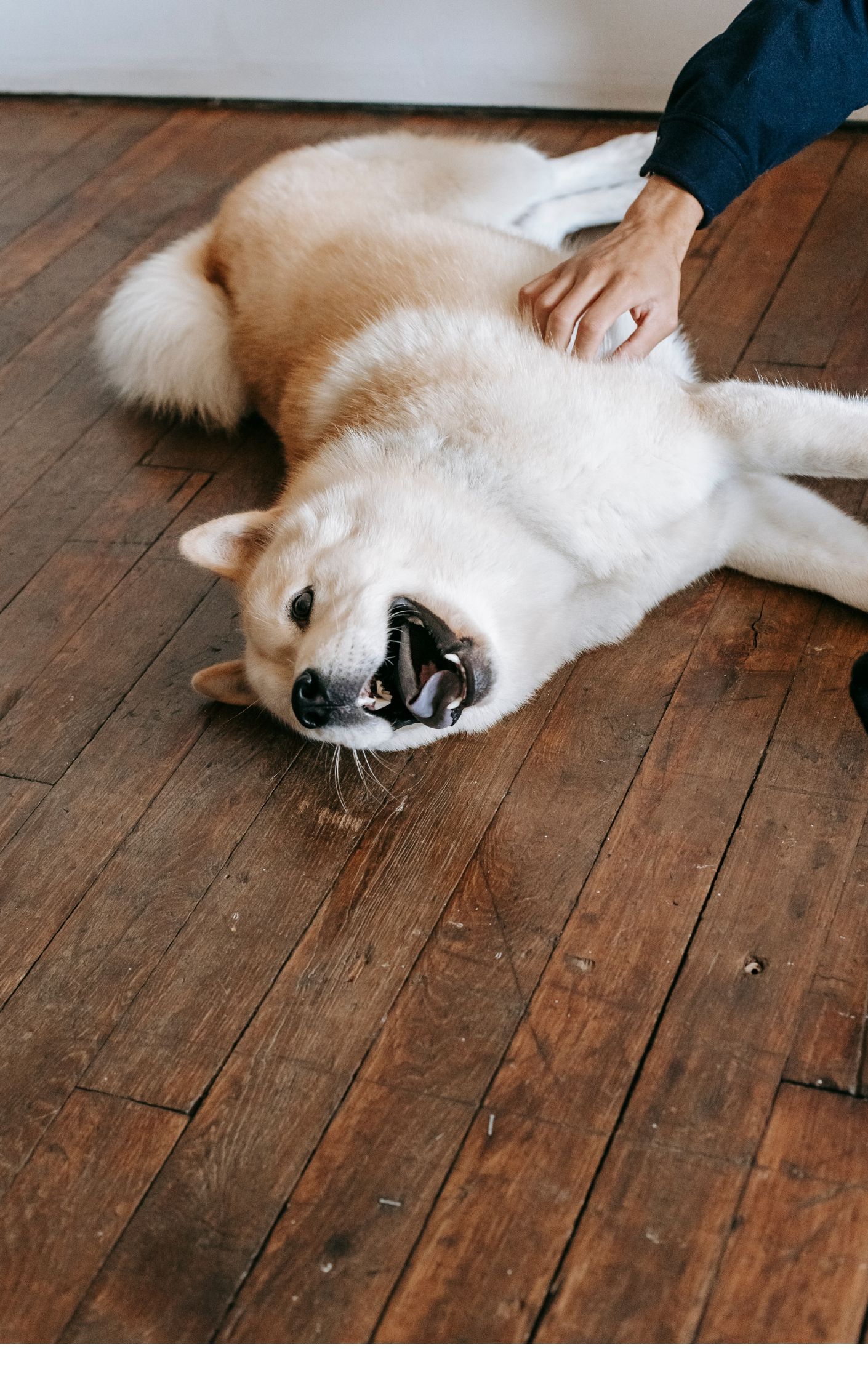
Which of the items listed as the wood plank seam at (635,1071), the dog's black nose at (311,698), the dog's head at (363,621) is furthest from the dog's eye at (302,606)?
the wood plank seam at (635,1071)

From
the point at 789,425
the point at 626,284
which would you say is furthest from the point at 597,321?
the point at 789,425

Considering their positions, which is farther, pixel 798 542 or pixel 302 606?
pixel 798 542

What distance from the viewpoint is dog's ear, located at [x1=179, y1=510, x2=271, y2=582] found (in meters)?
1.77

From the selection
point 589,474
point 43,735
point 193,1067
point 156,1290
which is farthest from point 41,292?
point 156,1290

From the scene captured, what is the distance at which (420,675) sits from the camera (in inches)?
66.6

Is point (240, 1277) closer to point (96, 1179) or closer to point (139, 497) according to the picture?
point (96, 1179)

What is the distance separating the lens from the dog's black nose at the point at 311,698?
5.32ft

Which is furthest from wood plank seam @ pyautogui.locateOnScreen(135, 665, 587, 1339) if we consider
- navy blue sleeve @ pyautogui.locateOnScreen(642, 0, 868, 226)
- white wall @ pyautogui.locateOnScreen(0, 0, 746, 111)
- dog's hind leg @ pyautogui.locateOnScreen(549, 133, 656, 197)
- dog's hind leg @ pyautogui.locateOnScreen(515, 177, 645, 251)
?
white wall @ pyautogui.locateOnScreen(0, 0, 746, 111)

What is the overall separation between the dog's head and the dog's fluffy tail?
840mm

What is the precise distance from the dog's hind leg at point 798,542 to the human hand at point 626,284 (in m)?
0.30

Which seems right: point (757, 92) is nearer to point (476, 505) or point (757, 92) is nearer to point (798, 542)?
point (798, 542)

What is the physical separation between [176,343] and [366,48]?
5.14 feet

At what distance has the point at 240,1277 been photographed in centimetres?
127

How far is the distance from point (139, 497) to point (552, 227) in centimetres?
118
